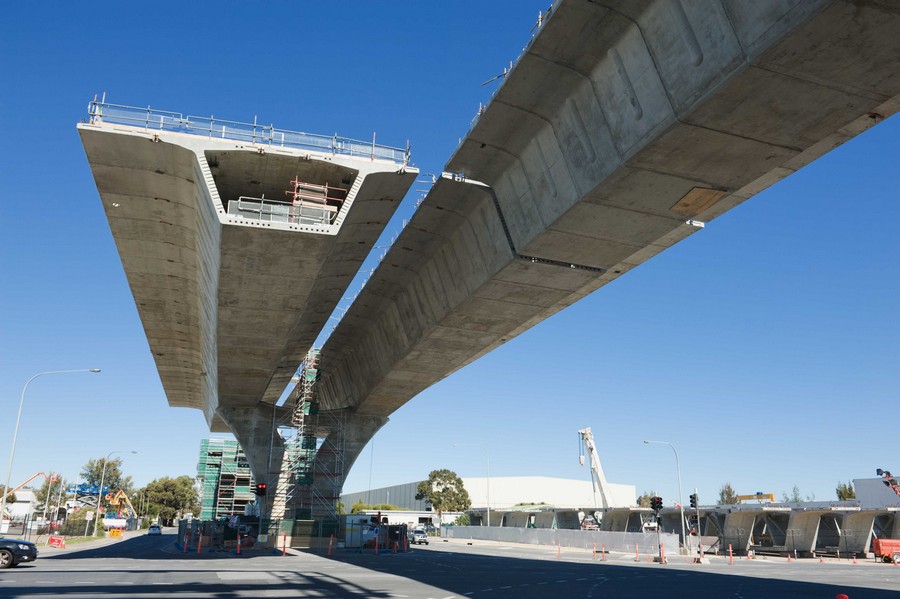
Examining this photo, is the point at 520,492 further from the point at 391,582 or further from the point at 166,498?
the point at 391,582

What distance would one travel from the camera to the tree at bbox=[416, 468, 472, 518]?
10874 centimetres

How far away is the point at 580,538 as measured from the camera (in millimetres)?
54219

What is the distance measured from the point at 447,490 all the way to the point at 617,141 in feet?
328

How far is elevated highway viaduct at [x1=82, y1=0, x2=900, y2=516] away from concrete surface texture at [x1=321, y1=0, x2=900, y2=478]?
4 cm

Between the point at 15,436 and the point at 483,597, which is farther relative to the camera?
the point at 15,436

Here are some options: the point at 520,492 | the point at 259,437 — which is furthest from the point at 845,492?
the point at 259,437

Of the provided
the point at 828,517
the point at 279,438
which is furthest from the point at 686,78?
the point at 828,517

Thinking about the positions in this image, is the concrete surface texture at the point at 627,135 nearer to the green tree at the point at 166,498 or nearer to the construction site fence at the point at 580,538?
the construction site fence at the point at 580,538

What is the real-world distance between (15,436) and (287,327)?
54.8 feet

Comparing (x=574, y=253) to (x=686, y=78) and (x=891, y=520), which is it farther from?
(x=891, y=520)

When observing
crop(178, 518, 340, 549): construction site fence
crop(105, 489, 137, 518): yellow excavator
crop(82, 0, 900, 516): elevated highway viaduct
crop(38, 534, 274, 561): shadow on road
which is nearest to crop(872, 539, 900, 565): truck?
crop(82, 0, 900, 516): elevated highway viaduct

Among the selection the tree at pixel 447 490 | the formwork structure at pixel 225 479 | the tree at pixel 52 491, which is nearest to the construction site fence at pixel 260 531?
the formwork structure at pixel 225 479

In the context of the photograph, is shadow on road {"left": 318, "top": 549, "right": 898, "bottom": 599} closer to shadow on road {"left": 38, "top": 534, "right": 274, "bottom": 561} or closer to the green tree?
shadow on road {"left": 38, "top": 534, "right": 274, "bottom": 561}

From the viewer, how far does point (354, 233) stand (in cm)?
2445
